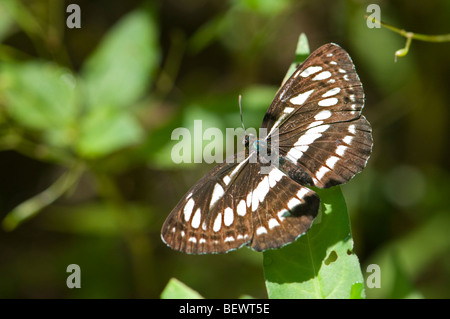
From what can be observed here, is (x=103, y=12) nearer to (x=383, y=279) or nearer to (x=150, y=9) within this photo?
(x=150, y=9)

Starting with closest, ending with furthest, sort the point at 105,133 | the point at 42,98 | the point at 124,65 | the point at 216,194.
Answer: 1. the point at 216,194
2. the point at 105,133
3. the point at 42,98
4. the point at 124,65

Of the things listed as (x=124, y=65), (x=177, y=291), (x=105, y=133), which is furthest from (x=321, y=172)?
(x=124, y=65)

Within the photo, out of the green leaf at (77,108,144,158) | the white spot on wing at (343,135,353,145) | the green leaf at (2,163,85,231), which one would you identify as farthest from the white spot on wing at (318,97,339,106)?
the green leaf at (2,163,85,231)

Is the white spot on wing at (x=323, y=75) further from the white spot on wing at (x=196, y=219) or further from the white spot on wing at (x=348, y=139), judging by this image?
the white spot on wing at (x=196, y=219)

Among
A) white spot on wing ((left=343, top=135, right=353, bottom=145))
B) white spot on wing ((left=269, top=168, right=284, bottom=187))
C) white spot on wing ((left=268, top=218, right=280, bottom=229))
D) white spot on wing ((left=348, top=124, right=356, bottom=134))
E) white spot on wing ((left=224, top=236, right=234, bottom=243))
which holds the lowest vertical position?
white spot on wing ((left=224, top=236, right=234, bottom=243))

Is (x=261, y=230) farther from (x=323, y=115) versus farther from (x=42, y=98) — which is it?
(x=42, y=98)

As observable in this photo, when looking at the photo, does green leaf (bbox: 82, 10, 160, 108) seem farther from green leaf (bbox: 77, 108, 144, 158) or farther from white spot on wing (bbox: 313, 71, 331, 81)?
white spot on wing (bbox: 313, 71, 331, 81)
